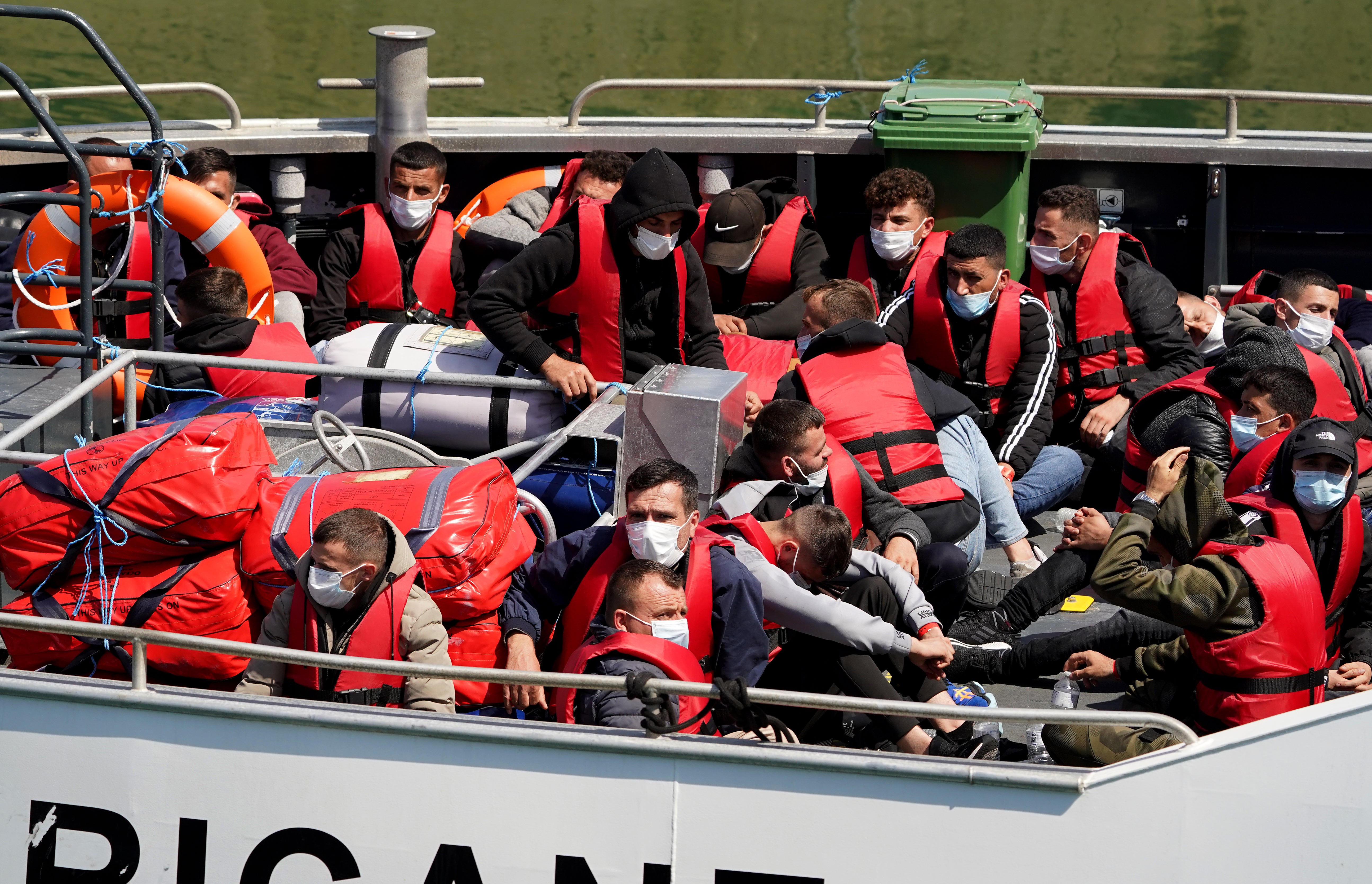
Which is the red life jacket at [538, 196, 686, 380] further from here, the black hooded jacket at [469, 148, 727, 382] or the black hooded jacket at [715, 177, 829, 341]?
the black hooded jacket at [715, 177, 829, 341]

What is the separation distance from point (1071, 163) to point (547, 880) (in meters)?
5.05

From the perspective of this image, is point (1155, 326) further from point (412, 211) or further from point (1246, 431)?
point (412, 211)

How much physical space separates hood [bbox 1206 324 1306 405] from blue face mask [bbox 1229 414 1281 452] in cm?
7

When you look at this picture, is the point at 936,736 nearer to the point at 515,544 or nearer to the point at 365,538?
the point at 515,544

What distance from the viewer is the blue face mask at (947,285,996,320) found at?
227 inches

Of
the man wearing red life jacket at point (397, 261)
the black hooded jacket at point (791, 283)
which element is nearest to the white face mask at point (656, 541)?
the black hooded jacket at point (791, 283)

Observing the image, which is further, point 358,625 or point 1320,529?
point 1320,529

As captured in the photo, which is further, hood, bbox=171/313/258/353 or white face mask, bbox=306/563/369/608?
hood, bbox=171/313/258/353

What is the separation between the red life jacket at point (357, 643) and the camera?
3.95 metres

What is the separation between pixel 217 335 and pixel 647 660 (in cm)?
251

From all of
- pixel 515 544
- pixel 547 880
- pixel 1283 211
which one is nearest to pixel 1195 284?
pixel 1283 211

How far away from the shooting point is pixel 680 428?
4648 millimetres

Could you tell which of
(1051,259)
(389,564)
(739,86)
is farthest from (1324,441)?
(739,86)

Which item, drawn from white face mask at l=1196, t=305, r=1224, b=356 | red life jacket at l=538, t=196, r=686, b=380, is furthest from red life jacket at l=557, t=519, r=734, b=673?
white face mask at l=1196, t=305, r=1224, b=356
